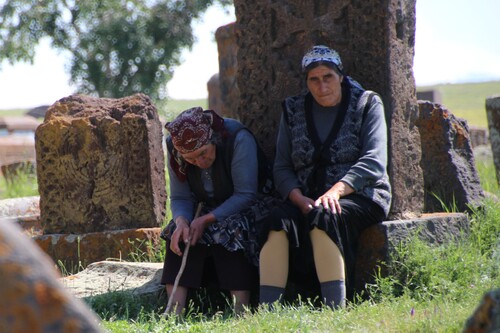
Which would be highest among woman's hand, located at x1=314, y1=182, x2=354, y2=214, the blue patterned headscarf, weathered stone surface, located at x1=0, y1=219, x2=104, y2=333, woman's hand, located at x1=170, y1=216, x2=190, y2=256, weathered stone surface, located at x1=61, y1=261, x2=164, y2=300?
the blue patterned headscarf

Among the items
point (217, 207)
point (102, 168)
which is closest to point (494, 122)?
point (102, 168)

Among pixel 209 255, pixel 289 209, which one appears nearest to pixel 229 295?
pixel 209 255

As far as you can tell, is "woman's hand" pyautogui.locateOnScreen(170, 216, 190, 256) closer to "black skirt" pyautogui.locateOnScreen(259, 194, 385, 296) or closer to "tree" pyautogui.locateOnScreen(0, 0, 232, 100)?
"black skirt" pyautogui.locateOnScreen(259, 194, 385, 296)

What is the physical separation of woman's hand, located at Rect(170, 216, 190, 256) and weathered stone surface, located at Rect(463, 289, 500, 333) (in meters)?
3.22

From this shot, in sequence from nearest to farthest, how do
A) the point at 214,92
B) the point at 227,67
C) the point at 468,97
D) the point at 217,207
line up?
the point at 217,207, the point at 227,67, the point at 214,92, the point at 468,97

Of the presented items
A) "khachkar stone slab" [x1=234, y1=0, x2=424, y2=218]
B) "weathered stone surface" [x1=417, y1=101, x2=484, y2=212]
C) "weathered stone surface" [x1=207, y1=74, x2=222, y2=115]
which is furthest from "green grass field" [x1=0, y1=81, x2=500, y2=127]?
"khachkar stone slab" [x1=234, y1=0, x2=424, y2=218]

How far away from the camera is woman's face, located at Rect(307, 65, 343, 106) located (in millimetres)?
5570

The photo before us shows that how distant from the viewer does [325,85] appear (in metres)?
5.58

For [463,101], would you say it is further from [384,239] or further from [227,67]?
[384,239]

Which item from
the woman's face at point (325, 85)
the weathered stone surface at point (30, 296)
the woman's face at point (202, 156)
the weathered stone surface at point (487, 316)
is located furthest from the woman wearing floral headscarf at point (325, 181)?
the weathered stone surface at point (30, 296)

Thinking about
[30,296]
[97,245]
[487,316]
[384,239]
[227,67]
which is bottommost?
[97,245]

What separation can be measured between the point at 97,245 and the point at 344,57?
2473 mm

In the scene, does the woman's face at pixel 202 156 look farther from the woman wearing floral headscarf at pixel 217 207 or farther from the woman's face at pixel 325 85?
the woman's face at pixel 325 85

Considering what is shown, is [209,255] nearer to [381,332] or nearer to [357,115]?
[357,115]
